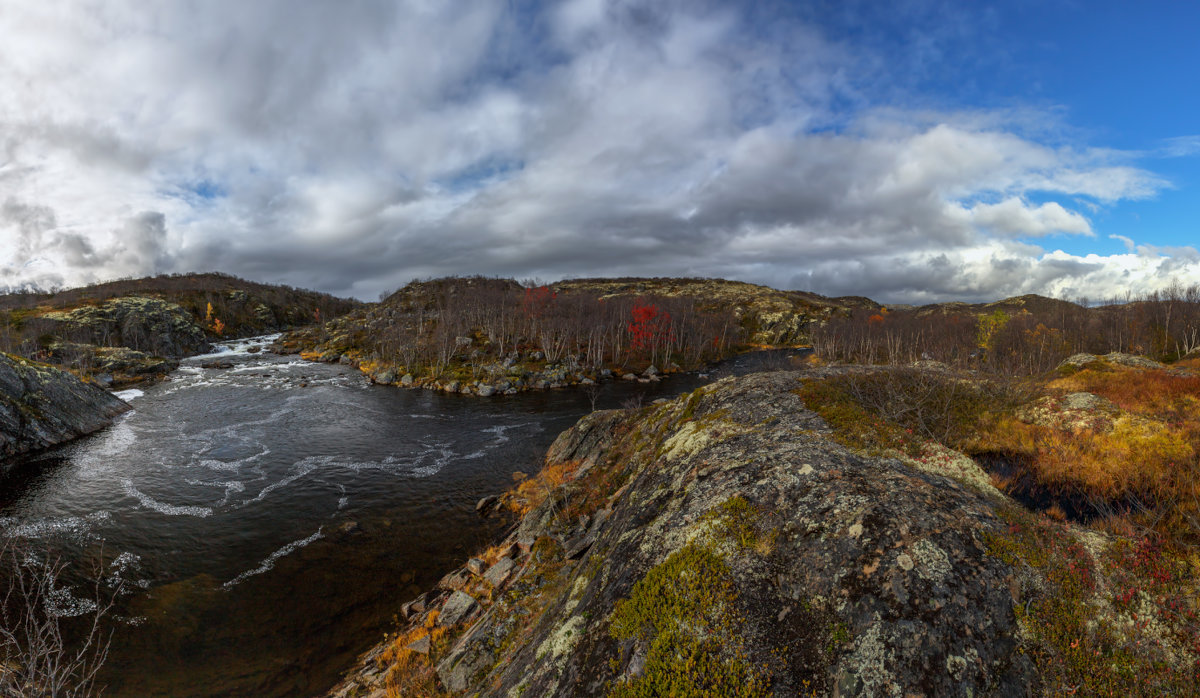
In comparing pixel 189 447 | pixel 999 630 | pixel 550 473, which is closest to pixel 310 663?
pixel 550 473

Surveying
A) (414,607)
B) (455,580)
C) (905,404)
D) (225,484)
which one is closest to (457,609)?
(455,580)

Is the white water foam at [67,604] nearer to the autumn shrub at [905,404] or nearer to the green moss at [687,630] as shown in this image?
the green moss at [687,630]

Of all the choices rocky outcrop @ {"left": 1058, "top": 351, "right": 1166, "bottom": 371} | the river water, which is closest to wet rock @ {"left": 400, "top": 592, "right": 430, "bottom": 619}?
the river water

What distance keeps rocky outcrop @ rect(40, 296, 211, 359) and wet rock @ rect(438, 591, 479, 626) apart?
125970 mm

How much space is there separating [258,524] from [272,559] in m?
4.56

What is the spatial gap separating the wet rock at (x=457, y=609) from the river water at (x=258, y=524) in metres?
3.62

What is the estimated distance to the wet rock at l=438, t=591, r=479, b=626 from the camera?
13742 millimetres

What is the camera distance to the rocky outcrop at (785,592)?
4611 mm

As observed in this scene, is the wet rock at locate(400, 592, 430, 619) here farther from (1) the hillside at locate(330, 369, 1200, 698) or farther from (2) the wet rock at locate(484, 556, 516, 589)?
(1) the hillside at locate(330, 369, 1200, 698)

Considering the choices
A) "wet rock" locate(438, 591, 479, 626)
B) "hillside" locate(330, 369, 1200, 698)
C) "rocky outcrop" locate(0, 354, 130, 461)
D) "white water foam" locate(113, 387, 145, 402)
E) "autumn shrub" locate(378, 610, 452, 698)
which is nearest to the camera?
"hillside" locate(330, 369, 1200, 698)

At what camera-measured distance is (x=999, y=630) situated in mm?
4746

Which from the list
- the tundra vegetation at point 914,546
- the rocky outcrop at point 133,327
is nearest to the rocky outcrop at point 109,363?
the rocky outcrop at point 133,327

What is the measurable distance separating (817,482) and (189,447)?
4855 centimetres

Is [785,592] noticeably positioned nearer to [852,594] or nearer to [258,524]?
[852,594]
